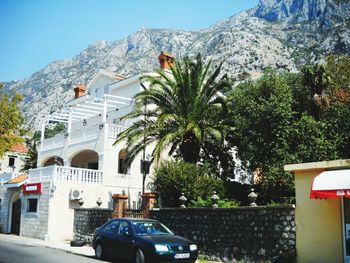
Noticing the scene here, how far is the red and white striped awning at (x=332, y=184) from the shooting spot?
11.2 m

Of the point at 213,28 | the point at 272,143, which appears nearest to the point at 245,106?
the point at 272,143

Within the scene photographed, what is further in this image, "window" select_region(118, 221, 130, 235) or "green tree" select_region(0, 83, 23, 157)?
"green tree" select_region(0, 83, 23, 157)

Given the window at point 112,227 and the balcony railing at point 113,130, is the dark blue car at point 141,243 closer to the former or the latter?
the window at point 112,227

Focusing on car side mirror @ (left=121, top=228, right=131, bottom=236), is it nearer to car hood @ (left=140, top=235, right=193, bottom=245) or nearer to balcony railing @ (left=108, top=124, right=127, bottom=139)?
car hood @ (left=140, top=235, right=193, bottom=245)

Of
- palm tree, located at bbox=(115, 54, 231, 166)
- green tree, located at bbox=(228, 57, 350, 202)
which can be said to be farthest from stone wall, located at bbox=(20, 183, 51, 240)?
green tree, located at bbox=(228, 57, 350, 202)

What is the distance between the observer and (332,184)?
37.8ft

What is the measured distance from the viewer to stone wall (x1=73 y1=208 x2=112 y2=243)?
862 inches

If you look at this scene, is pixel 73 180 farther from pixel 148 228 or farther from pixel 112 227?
pixel 148 228

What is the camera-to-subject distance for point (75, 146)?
30531 mm

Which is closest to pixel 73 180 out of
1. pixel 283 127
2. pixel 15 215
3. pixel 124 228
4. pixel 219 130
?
pixel 15 215

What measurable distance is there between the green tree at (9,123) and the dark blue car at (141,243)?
1625 centimetres

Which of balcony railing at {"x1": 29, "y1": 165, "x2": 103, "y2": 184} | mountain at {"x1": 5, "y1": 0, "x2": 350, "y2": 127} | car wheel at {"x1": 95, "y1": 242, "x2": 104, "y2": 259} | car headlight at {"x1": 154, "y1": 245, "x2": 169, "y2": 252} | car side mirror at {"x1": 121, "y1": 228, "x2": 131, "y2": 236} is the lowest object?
car wheel at {"x1": 95, "y1": 242, "x2": 104, "y2": 259}

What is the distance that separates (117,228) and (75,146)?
1711cm

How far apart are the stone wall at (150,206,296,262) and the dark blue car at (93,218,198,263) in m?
2.42
